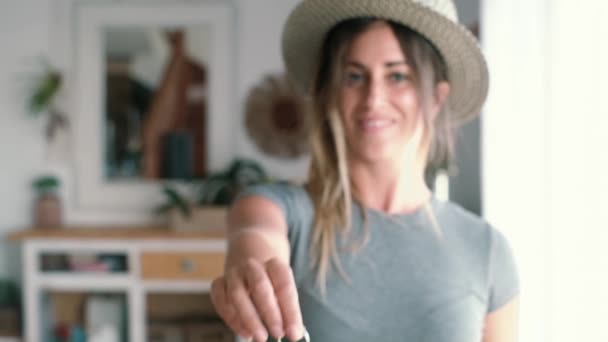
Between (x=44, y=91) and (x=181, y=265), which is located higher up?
(x=44, y=91)

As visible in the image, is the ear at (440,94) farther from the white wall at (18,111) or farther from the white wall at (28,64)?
the white wall at (18,111)

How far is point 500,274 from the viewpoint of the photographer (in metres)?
0.52

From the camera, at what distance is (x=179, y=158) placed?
1.85 m

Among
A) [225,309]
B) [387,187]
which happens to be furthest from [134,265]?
[225,309]

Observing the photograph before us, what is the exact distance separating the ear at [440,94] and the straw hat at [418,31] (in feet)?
0.06

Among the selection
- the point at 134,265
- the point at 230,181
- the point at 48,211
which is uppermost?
the point at 230,181

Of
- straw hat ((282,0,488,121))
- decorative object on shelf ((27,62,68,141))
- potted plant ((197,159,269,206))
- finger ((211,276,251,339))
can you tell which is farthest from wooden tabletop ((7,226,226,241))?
finger ((211,276,251,339))

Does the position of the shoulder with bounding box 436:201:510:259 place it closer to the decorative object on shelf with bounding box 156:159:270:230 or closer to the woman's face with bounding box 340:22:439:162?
the woman's face with bounding box 340:22:439:162

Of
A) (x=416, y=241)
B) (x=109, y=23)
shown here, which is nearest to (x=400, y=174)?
(x=416, y=241)

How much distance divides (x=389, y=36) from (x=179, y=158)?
1424 mm

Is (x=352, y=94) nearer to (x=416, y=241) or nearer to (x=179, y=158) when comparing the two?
(x=416, y=241)

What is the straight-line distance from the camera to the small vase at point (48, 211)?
1811 mm

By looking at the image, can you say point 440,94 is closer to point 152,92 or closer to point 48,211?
point 152,92

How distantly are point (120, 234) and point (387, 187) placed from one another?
51.1 inches
